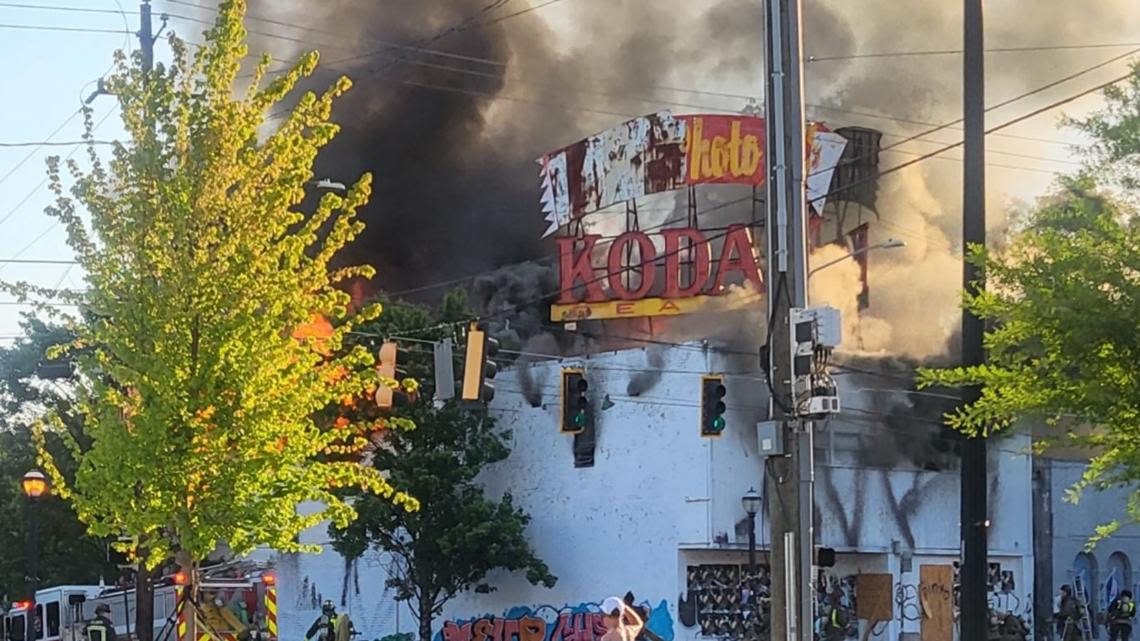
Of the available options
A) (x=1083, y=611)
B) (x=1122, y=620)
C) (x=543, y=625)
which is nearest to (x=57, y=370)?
(x=543, y=625)

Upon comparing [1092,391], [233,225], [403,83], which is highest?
[403,83]

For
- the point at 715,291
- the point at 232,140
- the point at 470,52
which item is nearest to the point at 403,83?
the point at 470,52

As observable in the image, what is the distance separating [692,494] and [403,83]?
34.3 metres

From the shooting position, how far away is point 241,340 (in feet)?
45.9

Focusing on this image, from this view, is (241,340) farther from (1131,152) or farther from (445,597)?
(445,597)

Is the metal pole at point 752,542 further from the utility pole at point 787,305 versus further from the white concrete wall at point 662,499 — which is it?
the utility pole at point 787,305

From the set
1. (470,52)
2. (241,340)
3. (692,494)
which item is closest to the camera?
(241,340)

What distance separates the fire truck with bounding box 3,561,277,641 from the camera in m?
25.1

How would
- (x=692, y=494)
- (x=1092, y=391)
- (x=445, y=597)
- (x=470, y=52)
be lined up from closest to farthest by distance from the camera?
(x=1092, y=391), (x=692, y=494), (x=445, y=597), (x=470, y=52)

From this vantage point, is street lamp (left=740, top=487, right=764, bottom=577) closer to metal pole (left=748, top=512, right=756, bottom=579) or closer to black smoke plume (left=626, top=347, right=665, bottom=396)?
metal pole (left=748, top=512, right=756, bottom=579)

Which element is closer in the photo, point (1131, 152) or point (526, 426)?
point (1131, 152)

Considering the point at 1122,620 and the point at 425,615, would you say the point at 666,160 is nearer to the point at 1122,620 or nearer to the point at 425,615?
the point at 425,615

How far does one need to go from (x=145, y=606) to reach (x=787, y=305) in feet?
57.4

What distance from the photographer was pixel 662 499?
106ft
